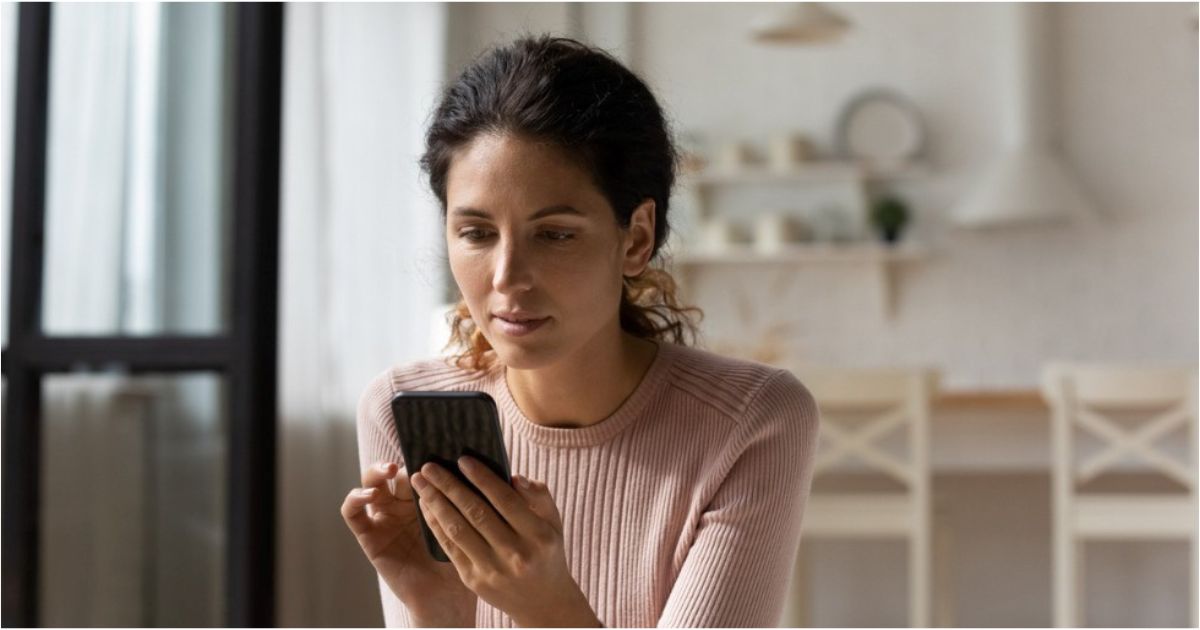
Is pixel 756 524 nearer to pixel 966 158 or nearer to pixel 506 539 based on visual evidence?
pixel 506 539

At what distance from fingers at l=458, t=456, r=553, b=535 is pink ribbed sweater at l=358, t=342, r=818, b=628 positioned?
Result: 176mm

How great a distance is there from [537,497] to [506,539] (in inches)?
1.6

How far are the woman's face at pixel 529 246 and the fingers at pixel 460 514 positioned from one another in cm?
12

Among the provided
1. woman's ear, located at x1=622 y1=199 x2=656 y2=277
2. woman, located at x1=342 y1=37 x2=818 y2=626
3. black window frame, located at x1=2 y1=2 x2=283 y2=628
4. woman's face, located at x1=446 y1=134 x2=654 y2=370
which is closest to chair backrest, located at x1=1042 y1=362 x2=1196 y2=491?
black window frame, located at x1=2 y1=2 x2=283 y2=628

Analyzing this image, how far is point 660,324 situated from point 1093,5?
378 centimetres

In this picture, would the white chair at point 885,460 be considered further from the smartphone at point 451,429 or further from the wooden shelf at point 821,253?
the smartphone at point 451,429

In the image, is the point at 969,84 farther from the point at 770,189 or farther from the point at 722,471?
the point at 722,471

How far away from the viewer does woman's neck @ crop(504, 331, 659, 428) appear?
1.18 metres

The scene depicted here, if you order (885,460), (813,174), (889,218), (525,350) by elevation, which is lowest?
(885,460)

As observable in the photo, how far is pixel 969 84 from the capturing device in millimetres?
4664

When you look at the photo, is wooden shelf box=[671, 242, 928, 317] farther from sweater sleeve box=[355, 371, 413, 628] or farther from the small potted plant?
sweater sleeve box=[355, 371, 413, 628]

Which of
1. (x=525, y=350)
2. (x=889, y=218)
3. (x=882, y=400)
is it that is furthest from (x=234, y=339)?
(x=889, y=218)

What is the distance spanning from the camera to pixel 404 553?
43.0 inches

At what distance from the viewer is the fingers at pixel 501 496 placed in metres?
0.97
